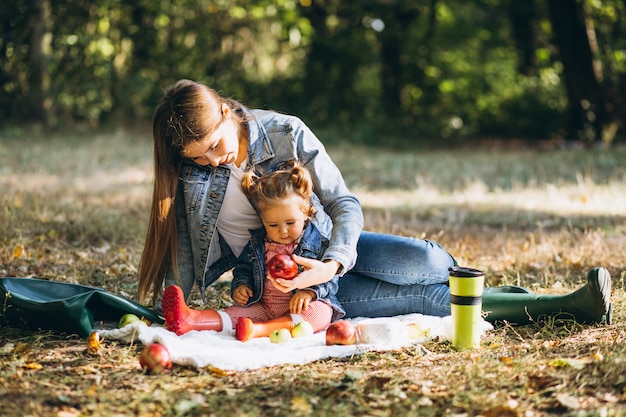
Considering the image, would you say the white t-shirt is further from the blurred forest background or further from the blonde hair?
the blurred forest background

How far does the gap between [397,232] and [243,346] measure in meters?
2.71

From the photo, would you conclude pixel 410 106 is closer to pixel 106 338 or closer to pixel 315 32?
pixel 315 32

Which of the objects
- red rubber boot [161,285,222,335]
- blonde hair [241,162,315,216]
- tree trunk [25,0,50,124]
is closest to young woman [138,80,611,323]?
blonde hair [241,162,315,216]

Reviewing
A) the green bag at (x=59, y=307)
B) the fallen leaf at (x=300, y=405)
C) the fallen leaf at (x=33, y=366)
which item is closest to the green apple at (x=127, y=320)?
the green bag at (x=59, y=307)

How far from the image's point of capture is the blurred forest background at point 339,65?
44.2 ft

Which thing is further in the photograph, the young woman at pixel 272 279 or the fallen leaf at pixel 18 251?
the fallen leaf at pixel 18 251

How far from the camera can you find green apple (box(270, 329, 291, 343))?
3.57 metres

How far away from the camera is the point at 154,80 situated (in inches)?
601

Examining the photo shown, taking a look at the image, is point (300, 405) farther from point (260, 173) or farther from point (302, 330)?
point (260, 173)

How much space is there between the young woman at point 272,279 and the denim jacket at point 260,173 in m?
0.08

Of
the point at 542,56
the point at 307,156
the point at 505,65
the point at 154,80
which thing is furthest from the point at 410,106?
the point at 307,156

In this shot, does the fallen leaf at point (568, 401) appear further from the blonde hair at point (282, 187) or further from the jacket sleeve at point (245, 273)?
the jacket sleeve at point (245, 273)

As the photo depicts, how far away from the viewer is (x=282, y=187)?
3.61 metres

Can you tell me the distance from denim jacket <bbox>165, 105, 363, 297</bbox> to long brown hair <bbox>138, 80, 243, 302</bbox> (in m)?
0.07
